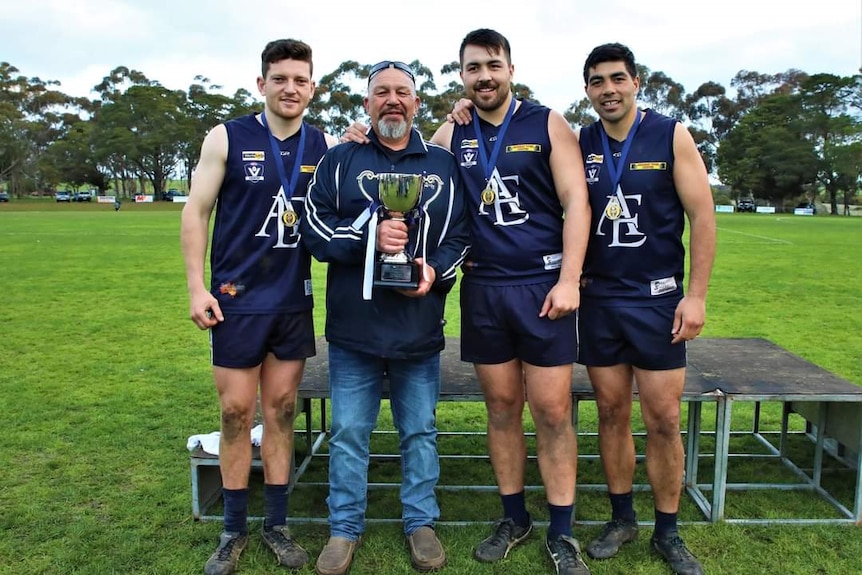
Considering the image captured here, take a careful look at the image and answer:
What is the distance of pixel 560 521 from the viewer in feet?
11.6

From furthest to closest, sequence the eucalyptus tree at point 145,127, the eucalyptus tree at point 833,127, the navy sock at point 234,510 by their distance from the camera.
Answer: the eucalyptus tree at point 145,127 < the eucalyptus tree at point 833,127 < the navy sock at point 234,510

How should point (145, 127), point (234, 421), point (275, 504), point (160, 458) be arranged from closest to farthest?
1. point (234, 421)
2. point (275, 504)
3. point (160, 458)
4. point (145, 127)

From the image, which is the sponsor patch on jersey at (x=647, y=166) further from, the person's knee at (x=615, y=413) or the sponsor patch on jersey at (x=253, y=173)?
the sponsor patch on jersey at (x=253, y=173)

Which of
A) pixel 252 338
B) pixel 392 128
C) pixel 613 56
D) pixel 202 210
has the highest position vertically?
pixel 613 56

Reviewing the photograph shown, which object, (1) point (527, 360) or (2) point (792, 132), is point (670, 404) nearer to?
(1) point (527, 360)

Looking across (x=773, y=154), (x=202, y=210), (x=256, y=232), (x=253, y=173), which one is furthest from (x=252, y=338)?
(x=773, y=154)

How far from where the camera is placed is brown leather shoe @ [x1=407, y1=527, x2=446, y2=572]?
348 cm

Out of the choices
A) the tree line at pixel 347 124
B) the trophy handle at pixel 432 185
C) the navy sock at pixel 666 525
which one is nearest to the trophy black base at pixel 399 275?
the trophy handle at pixel 432 185

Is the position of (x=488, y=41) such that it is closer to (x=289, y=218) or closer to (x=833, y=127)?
(x=289, y=218)

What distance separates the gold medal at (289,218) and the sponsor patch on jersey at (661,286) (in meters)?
1.77

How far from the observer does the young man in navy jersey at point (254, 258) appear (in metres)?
3.50

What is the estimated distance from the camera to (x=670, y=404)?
137 inches

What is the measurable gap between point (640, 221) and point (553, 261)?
0.47 m

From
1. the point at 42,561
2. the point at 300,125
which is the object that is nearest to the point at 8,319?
the point at 42,561
